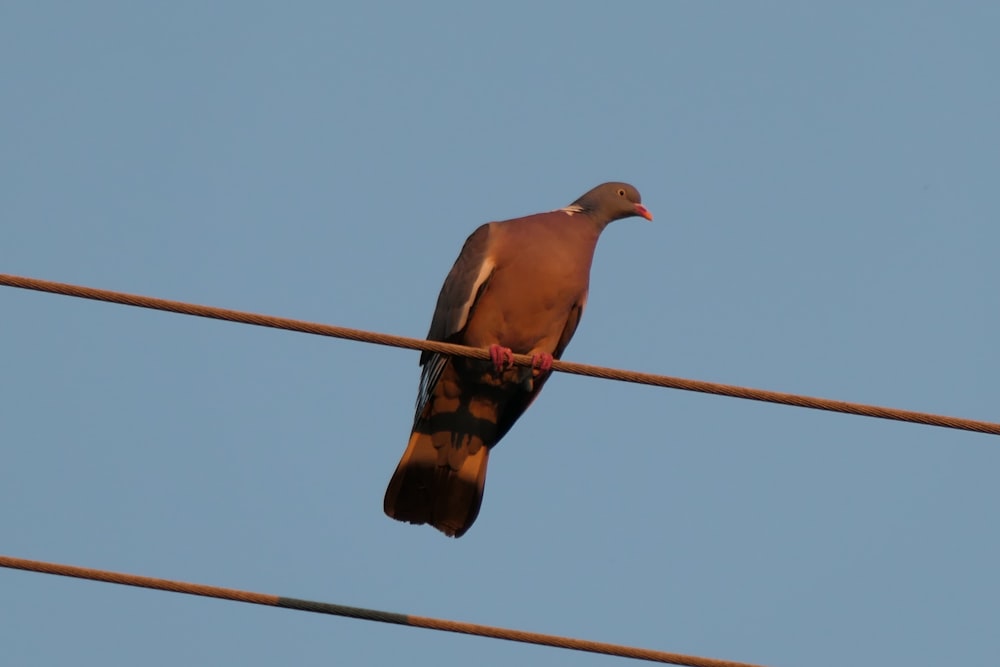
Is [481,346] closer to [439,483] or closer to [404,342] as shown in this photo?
[439,483]

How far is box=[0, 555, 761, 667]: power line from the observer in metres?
4.33

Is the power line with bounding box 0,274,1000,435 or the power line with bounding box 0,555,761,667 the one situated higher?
the power line with bounding box 0,274,1000,435

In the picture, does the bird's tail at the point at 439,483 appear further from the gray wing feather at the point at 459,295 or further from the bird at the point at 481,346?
the gray wing feather at the point at 459,295

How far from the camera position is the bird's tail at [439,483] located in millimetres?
6867

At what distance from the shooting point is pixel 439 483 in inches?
274

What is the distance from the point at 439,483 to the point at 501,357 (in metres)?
0.78

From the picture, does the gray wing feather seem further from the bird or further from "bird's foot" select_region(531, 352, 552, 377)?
"bird's foot" select_region(531, 352, 552, 377)

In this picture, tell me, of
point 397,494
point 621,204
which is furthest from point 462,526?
point 621,204

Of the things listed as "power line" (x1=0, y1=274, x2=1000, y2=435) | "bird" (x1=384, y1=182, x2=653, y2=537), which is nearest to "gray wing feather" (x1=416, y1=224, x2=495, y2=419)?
"bird" (x1=384, y1=182, x2=653, y2=537)

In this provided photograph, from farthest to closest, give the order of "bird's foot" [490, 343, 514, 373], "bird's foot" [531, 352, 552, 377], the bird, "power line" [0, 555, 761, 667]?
the bird
"bird's foot" [490, 343, 514, 373]
"bird's foot" [531, 352, 552, 377]
"power line" [0, 555, 761, 667]

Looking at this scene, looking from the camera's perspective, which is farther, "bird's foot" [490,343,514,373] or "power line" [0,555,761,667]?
"bird's foot" [490,343,514,373]

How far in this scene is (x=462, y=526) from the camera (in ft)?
22.6

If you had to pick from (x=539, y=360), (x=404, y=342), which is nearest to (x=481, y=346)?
(x=539, y=360)

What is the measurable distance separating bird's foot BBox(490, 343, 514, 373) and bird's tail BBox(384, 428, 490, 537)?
56 centimetres
